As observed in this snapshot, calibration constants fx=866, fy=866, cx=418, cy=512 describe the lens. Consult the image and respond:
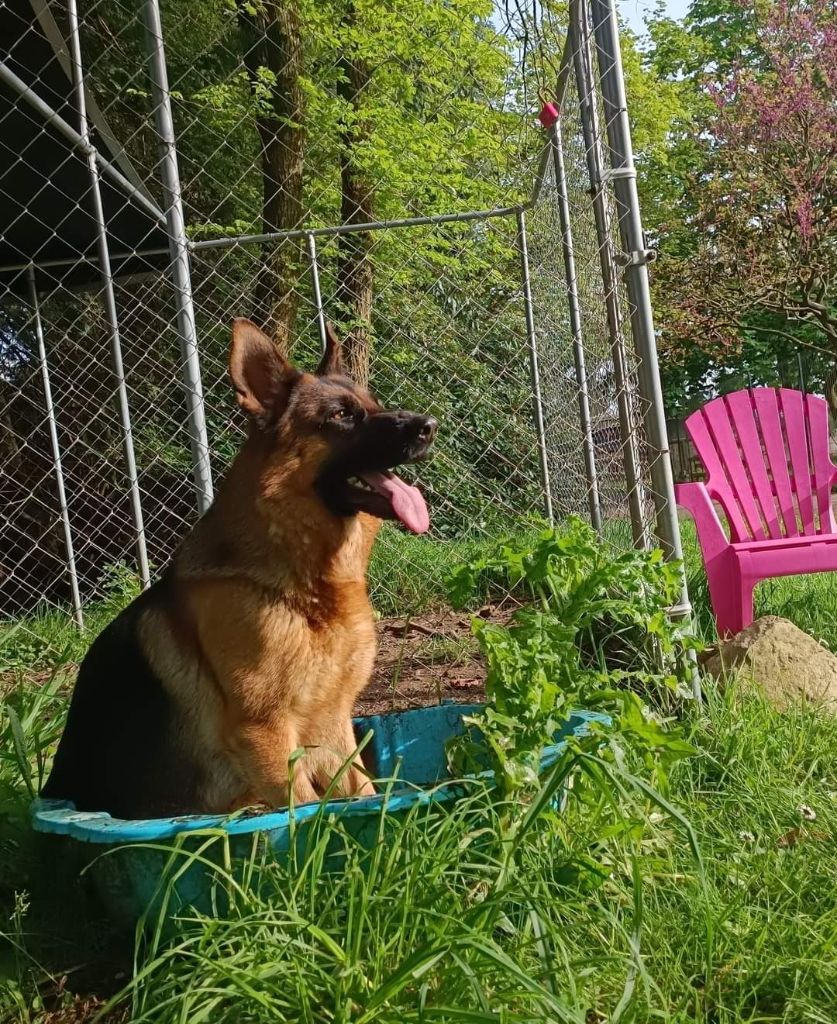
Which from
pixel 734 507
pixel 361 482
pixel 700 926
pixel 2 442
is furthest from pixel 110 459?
pixel 700 926

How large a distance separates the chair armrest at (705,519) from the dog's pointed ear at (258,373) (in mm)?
2478

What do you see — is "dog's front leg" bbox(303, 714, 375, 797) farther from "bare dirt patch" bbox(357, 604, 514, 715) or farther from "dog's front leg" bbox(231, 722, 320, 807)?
"bare dirt patch" bbox(357, 604, 514, 715)

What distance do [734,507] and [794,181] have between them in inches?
329

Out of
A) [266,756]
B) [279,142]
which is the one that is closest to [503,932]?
Result: [266,756]

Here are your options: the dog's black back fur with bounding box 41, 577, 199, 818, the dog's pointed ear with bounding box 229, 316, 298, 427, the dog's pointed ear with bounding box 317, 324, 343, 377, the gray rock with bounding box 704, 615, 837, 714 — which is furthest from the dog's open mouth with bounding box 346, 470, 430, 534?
the gray rock with bounding box 704, 615, 837, 714

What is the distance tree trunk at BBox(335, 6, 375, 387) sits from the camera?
7078 millimetres

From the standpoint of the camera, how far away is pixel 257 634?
2119 mm

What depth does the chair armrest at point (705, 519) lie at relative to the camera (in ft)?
14.3

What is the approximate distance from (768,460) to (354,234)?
15.4 ft

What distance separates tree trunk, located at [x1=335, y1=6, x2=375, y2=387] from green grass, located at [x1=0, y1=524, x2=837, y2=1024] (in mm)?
5132

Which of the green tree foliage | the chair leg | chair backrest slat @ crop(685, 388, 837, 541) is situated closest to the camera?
the chair leg

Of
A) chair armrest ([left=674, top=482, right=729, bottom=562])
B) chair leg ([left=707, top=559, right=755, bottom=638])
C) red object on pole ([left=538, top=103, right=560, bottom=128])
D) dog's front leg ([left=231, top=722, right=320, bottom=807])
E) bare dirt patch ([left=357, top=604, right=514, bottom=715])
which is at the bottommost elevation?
bare dirt patch ([left=357, top=604, right=514, bottom=715])

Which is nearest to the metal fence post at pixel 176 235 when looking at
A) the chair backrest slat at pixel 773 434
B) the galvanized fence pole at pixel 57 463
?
the galvanized fence pole at pixel 57 463

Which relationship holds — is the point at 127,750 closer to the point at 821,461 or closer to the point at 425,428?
the point at 425,428
